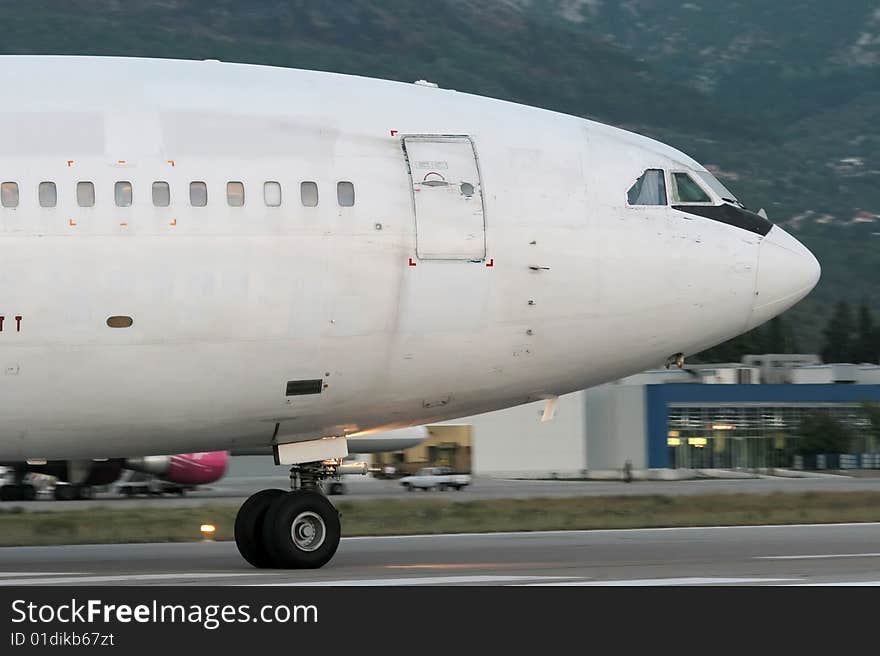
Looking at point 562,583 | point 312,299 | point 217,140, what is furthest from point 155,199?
point 562,583

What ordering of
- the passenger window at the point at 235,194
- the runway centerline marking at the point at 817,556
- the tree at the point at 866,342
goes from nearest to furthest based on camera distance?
1. the passenger window at the point at 235,194
2. the runway centerline marking at the point at 817,556
3. the tree at the point at 866,342

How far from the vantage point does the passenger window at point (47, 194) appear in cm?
1714

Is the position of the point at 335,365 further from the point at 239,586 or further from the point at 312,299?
the point at 239,586

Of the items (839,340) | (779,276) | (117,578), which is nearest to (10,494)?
(117,578)

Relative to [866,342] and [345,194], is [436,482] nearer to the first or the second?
[345,194]

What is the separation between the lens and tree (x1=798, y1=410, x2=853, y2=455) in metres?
104

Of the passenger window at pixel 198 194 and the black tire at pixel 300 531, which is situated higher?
the passenger window at pixel 198 194

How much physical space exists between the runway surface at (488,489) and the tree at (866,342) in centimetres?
10347

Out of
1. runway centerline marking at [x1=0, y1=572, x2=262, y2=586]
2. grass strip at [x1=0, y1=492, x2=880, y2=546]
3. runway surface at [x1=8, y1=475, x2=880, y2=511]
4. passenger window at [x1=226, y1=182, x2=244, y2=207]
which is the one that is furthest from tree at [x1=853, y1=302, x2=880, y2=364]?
passenger window at [x1=226, y1=182, x2=244, y2=207]

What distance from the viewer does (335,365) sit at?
18312mm

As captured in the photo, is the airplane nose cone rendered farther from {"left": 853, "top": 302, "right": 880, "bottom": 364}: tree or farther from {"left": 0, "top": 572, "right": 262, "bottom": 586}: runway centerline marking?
{"left": 853, "top": 302, "right": 880, "bottom": 364}: tree

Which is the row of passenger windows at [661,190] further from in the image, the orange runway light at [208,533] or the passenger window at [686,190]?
the orange runway light at [208,533]

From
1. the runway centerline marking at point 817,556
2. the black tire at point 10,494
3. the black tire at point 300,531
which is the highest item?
the black tire at point 300,531

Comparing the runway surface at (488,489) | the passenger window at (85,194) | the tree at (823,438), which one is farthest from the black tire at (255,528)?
the tree at (823,438)
